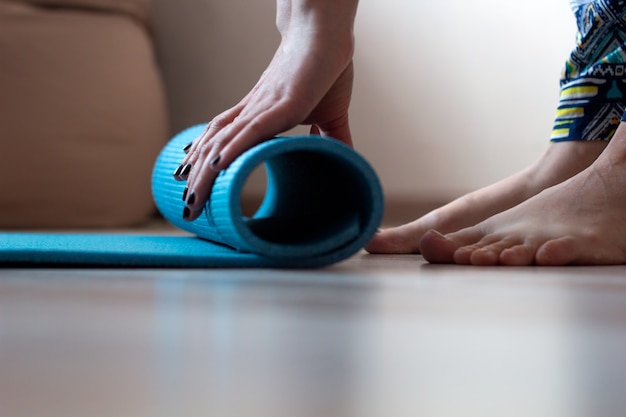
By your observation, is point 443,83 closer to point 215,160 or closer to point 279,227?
point 279,227

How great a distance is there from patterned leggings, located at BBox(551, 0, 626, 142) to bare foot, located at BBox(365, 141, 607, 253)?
3 cm

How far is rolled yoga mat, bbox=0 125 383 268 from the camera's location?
850 mm

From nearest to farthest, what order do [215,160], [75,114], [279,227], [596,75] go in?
[215,160], [279,227], [596,75], [75,114]

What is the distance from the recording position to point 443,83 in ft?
8.61

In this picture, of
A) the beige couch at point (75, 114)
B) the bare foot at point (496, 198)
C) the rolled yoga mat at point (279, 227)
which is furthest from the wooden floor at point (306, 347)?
the beige couch at point (75, 114)

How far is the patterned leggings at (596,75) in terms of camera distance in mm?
1220

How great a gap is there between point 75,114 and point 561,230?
1.56 m

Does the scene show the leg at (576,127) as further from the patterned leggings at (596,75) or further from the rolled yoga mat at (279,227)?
the rolled yoga mat at (279,227)

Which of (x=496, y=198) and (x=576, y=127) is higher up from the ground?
(x=576, y=127)

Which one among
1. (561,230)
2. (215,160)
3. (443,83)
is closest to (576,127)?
(561,230)

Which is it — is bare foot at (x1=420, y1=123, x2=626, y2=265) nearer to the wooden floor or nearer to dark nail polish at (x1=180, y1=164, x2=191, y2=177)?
the wooden floor

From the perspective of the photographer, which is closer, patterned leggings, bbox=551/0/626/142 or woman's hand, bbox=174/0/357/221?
woman's hand, bbox=174/0/357/221

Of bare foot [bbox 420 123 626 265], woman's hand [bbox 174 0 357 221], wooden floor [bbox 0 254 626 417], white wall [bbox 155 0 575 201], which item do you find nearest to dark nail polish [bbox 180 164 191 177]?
woman's hand [bbox 174 0 357 221]

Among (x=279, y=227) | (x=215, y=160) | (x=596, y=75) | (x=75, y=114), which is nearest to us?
(x=215, y=160)
